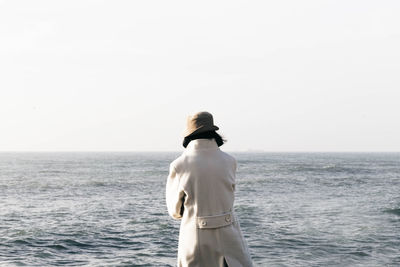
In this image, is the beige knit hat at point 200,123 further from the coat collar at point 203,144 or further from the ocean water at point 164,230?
the ocean water at point 164,230

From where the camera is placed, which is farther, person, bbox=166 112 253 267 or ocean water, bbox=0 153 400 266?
ocean water, bbox=0 153 400 266

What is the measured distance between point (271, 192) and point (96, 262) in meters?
20.5

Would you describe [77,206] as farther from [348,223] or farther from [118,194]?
[348,223]

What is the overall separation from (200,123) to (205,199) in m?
0.57

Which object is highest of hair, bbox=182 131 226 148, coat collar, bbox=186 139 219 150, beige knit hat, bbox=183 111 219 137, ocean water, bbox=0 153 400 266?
beige knit hat, bbox=183 111 219 137

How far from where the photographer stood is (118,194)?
3002 cm

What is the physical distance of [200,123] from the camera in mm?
3838

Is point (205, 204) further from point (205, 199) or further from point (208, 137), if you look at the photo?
point (208, 137)

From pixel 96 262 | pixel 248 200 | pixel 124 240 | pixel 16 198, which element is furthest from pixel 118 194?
pixel 96 262

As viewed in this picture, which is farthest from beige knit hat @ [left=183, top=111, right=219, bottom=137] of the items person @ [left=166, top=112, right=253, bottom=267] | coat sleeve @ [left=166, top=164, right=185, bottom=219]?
coat sleeve @ [left=166, top=164, right=185, bottom=219]

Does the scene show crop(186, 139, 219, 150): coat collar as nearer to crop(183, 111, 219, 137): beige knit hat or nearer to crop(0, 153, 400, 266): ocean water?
crop(183, 111, 219, 137): beige knit hat

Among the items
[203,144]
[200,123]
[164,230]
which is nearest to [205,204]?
[203,144]

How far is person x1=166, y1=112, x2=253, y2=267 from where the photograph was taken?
3.77 meters

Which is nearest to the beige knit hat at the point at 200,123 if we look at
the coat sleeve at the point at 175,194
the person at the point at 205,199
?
the person at the point at 205,199
